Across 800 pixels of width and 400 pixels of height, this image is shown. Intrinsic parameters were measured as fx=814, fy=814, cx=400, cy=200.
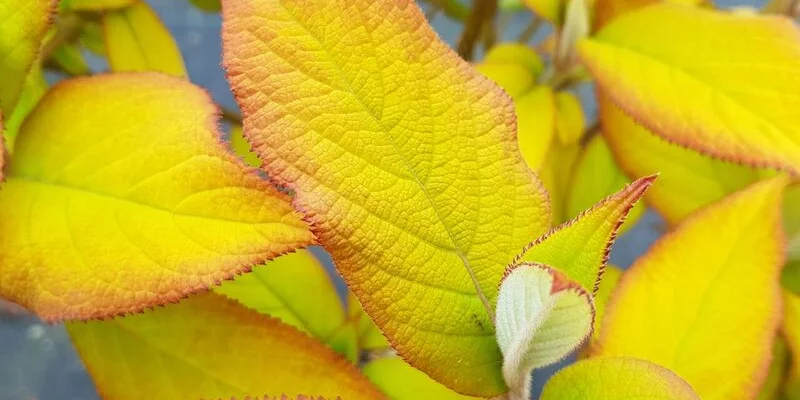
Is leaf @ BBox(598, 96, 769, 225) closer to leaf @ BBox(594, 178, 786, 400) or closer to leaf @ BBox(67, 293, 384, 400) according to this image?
leaf @ BBox(594, 178, 786, 400)

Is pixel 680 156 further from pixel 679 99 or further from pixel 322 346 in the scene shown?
pixel 322 346

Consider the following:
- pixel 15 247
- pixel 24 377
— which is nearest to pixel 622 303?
pixel 15 247

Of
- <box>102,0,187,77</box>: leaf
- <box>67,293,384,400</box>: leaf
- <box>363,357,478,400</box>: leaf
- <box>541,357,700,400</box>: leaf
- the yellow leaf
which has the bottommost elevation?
<box>363,357,478,400</box>: leaf

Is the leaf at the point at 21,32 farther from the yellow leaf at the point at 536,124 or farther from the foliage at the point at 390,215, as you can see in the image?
the yellow leaf at the point at 536,124

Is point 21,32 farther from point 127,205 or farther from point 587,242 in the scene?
point 587,242

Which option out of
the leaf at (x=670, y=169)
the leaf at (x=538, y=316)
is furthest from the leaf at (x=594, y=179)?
the leaf at (x=538, y=316)

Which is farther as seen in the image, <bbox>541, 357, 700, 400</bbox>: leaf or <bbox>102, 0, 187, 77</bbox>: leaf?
→ <bbox>102, 0, 187, 77</bbox>: leaf

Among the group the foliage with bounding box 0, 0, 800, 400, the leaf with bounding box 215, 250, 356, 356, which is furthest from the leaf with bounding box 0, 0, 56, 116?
the leaf with bounding box 215, 250, 356, 356

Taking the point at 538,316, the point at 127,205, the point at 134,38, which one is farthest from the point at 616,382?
the point at 134,38
